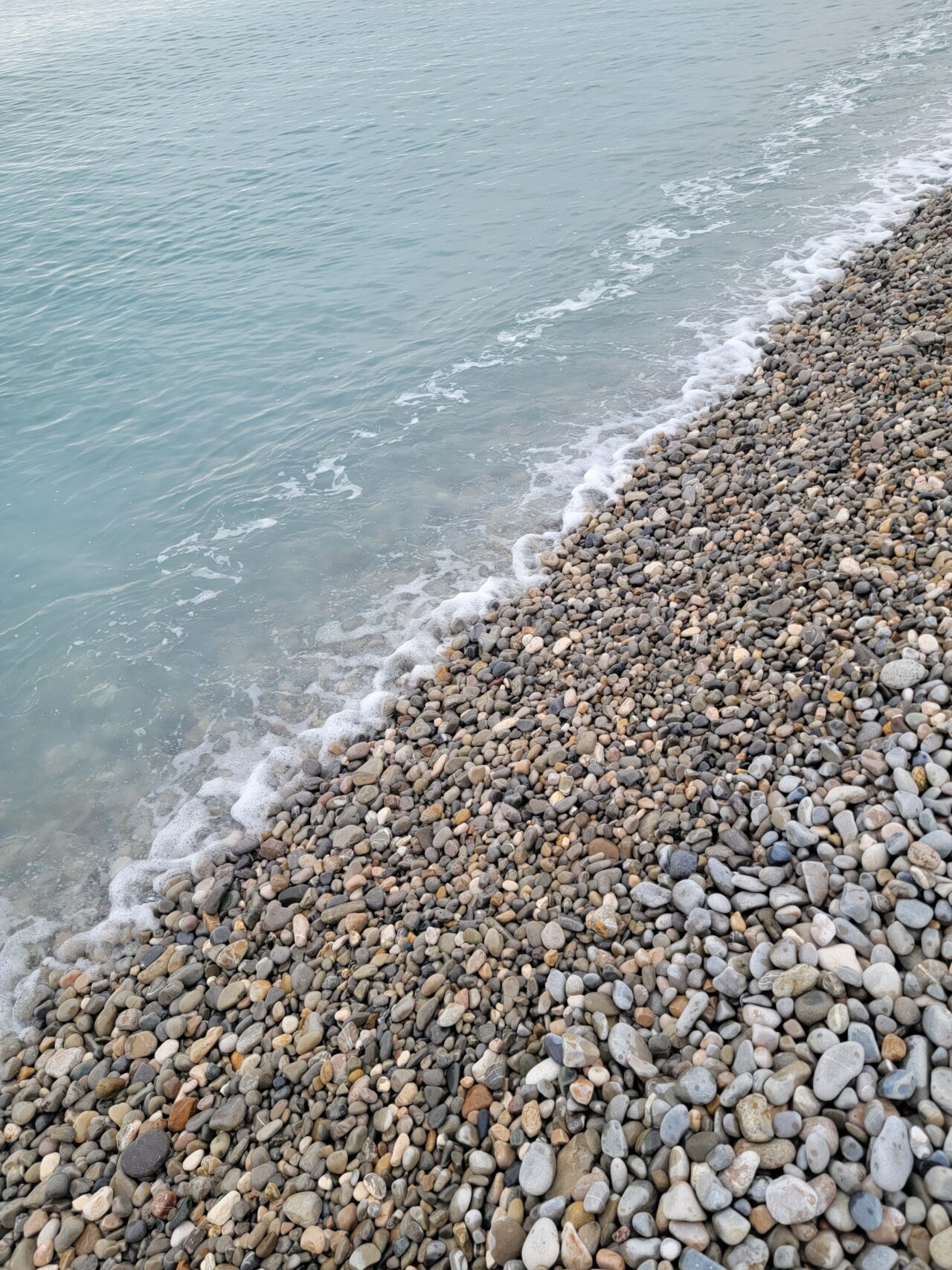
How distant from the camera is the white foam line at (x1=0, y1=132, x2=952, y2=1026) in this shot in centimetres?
677

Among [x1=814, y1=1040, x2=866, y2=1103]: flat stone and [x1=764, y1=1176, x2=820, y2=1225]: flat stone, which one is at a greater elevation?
[x1=814, y1=1040, x2=866, y2=1103]: flat stone

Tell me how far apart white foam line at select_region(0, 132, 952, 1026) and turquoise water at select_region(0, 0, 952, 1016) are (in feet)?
0.17

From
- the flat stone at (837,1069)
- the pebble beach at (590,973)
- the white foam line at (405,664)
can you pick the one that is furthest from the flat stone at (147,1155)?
the flat stone at (837,1069)

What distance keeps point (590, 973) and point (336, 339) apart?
12.8 metres

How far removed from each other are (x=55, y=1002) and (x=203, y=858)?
1.44 m

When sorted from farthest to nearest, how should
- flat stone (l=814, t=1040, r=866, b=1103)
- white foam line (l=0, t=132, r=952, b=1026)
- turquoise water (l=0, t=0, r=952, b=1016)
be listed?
turquoise water (l=0, t=0, r=952, b=1016) < white foam line (l=0, t=132, r=952, b=1026) < flat stone (l=814, t=1040, r=866, b=1103)

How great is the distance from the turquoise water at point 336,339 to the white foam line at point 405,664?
0.17 ft

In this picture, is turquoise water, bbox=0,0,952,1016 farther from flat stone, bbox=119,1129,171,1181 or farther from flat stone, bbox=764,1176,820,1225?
flat stone, bbox=764,1176,820,1225

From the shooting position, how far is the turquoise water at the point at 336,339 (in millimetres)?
8742

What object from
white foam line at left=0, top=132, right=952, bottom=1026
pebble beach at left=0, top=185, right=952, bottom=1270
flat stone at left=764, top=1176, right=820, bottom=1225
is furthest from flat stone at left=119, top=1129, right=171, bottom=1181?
flat stone at left=764, top=1176, right=820, bottom=1225

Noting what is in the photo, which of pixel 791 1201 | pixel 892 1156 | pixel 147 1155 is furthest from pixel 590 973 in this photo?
pixel 147 1155

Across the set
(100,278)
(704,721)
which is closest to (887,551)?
(704,721)

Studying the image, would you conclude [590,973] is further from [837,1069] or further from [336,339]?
[336,339]

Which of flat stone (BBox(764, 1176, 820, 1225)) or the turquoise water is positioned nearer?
flat stone (BBox(764, 1176, 820, 1225))
